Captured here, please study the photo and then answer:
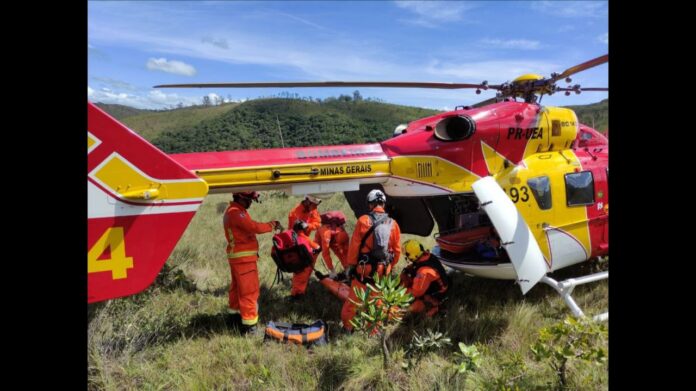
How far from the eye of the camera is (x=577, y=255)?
5.79 m

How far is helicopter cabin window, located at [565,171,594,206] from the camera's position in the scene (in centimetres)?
573

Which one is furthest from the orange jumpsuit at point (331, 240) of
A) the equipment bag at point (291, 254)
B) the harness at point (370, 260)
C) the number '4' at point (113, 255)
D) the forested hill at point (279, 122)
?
the forested hill at point (279, 122)

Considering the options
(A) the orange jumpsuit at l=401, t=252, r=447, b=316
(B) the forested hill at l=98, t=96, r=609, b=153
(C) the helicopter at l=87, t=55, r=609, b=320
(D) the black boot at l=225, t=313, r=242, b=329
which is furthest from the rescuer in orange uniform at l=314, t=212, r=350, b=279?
(B) the forested hill at l=98, t=96, r=609, b=153

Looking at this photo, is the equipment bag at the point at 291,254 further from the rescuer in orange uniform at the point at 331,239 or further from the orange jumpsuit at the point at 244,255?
the rescuer in orange uniform at the point at 331,239

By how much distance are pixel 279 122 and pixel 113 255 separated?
5054cm

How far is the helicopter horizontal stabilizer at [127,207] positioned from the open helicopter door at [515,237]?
11.6 ft

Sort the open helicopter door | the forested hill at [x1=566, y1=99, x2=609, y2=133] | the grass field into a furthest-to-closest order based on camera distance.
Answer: the forested hill at [x1=566, y1=99, x2=609, y2=133]
the open helicopter door
the grass field

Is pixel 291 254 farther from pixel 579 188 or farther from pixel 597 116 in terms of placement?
pixel 597 116

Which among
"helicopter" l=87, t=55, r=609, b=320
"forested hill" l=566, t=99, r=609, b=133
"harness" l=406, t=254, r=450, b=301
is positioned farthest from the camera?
"forested hill" l=566, t=99, r=609, b=133

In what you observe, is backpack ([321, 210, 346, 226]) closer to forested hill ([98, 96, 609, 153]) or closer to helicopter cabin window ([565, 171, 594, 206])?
helicopter cabin window ([565, 171, 594, 206])

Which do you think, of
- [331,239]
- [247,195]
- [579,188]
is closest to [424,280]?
[331,239]

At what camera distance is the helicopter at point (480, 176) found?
452 centimetres

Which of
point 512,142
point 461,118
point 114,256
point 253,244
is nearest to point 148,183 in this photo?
point 114,256

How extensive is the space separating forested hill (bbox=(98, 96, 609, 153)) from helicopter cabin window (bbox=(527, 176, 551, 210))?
48.7m
